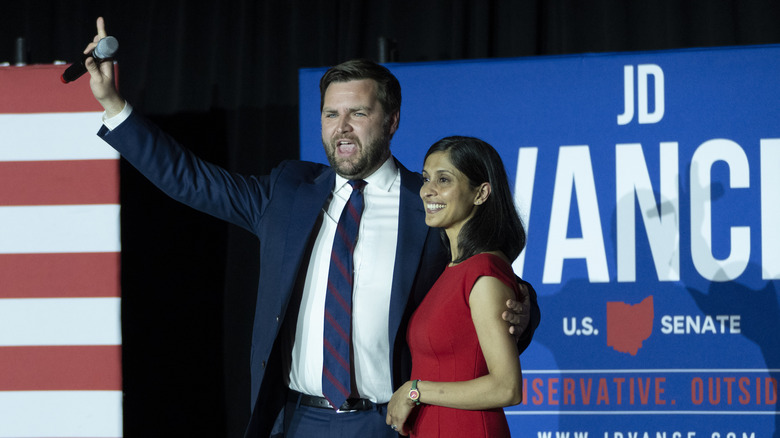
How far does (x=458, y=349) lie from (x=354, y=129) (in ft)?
2.04

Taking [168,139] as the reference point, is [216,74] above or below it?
above

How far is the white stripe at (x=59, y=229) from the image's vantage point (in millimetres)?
2648

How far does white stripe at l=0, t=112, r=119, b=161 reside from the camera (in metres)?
2.65

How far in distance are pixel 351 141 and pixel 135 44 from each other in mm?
1983

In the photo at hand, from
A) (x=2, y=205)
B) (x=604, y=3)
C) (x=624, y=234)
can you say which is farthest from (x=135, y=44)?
(x=624, y=234)

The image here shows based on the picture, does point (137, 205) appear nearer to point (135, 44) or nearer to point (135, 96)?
point (135, 96)

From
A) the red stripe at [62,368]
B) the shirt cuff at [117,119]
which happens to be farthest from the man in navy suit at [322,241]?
the red stripe at [62,368]

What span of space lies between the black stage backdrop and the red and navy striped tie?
160 cm

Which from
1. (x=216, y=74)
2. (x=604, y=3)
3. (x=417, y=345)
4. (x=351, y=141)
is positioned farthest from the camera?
(x=216, y=74)

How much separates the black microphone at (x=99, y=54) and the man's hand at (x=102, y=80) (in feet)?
0.04

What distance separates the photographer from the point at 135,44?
3.48m

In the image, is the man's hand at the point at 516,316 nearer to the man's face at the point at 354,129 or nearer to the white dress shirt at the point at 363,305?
the white dress shirt at the point at 363,305

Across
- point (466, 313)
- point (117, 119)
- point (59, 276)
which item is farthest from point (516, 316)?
point (59, 276)

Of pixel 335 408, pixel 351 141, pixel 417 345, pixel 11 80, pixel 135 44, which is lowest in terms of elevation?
pixel 335 408
